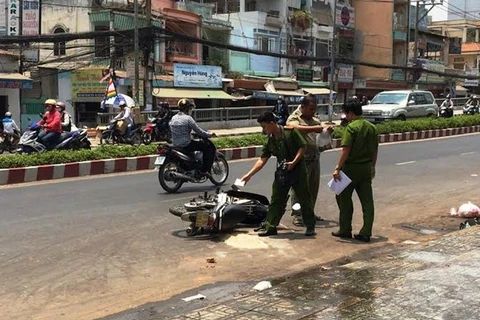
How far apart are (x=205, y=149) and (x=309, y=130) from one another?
12.0ft

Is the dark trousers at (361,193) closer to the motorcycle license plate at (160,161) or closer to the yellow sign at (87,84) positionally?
the motorcycle license plate at (160,161)

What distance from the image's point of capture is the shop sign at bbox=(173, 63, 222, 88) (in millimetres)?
30344

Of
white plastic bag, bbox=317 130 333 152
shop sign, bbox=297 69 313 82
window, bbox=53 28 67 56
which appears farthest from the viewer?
shop sign, bbox=297 69 313 82

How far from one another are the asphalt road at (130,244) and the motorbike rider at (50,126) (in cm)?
246

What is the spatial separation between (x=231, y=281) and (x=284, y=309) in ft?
3.79

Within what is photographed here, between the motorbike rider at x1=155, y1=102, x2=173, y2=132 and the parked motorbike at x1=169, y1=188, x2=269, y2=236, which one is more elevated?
the motorbike rider at x1=155, y1=102, x2=173, y2=132

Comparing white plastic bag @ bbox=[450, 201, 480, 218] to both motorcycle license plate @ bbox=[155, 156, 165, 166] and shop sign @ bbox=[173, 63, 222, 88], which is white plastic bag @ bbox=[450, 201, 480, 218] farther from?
shop sign @ bbox=[173, 63, 222, 88]

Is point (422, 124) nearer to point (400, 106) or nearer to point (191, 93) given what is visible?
point (400, 106)

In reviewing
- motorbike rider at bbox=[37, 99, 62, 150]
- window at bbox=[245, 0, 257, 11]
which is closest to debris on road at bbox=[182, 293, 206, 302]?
motorbike rider at bbox=[37, 99, 62, 150]

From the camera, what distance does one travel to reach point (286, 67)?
129 feet

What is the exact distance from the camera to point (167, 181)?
1000 centimetres

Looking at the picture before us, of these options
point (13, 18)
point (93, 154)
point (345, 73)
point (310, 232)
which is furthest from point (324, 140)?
point (345, 73)

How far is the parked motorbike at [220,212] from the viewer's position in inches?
265

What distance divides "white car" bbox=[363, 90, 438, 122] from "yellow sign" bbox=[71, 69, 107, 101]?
40.7 feet
